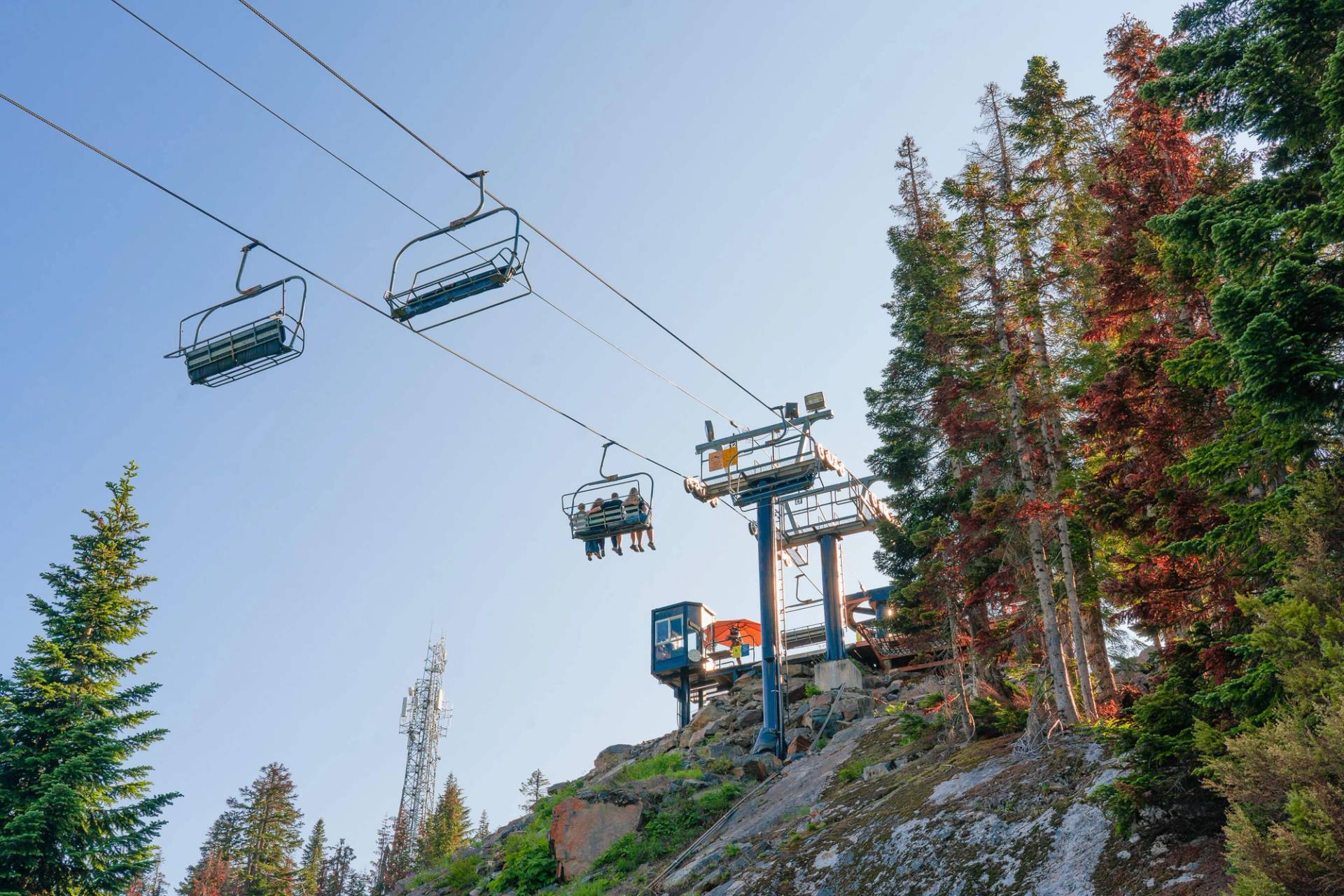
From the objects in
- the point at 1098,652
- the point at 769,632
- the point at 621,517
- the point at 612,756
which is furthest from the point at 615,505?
the point at 612,756

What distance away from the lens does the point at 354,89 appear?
49.9 feet

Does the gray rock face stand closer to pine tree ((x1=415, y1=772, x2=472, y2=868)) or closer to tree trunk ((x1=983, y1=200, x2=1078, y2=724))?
tree trunk ((x1=983, y1=200, x2=1078, y2=724))

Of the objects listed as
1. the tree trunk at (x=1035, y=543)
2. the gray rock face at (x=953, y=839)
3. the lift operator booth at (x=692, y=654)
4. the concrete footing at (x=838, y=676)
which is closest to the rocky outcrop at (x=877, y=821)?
the gray rock face at (x=953, y=839)

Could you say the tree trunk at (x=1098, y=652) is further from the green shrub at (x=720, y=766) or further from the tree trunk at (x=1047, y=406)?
the green shrub at (x=720, y=766)

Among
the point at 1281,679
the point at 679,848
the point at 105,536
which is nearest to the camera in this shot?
the point at 1281,679

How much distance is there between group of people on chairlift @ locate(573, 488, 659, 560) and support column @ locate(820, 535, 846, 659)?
10590mm

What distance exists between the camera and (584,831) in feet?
85.6

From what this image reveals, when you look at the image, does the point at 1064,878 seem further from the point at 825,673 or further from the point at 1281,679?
the point at 825,673

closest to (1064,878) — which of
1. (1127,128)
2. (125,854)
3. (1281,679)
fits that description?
(1281,679)

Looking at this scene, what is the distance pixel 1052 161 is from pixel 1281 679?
16824mm

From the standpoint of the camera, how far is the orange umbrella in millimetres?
45281

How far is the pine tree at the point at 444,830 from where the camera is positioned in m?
46.3

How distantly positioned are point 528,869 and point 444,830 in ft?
88.8

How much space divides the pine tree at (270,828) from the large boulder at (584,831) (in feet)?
108
